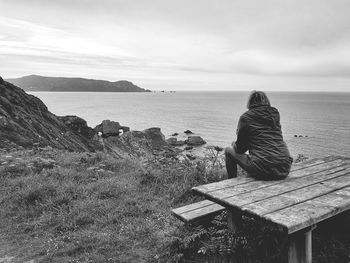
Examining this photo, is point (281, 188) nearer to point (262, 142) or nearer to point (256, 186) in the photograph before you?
point (256, 186)

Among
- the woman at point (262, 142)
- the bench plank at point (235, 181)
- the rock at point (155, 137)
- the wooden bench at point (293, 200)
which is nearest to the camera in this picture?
the wooden bench at point (293, 200)

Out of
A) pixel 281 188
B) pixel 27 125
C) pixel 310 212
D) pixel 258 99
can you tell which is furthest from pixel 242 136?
pixel 27 125

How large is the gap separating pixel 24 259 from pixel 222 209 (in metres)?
2.89

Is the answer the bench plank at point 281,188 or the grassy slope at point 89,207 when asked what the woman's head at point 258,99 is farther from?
the grassy slope at point 89,207

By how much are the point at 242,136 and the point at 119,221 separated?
257 centimetres

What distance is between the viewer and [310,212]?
293 centimetres

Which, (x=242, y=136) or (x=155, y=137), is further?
(x=155, y=137)

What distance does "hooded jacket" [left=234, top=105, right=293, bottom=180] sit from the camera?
13.8 feet

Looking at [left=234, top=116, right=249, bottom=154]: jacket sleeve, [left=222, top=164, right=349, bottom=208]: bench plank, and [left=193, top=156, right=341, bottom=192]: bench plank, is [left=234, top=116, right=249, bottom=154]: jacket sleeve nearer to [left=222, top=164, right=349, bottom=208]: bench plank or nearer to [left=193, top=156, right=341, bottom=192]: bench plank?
[left=193, top=156, right=341, bottom=192]: bench plank

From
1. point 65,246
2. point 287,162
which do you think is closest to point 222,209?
point 287,162

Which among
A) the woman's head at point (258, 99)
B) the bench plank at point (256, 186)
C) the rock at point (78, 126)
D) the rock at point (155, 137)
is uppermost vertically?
the woman's head at point (258, 99)

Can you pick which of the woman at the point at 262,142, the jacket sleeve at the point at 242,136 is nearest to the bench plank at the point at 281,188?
the woman at the point at 262,142

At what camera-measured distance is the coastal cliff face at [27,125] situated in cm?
1286

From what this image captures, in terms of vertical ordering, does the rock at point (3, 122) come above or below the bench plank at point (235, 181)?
above
